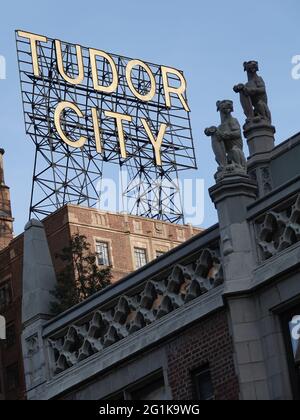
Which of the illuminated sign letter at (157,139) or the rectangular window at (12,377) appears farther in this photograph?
the rectangular window at (12,377)

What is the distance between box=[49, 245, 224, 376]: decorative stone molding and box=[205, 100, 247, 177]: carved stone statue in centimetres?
Answer: 155

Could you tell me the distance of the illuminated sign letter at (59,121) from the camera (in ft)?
291

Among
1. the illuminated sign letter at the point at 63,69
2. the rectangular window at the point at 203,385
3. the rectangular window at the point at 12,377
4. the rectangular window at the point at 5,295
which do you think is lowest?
the rectangular window at the point at 203,385

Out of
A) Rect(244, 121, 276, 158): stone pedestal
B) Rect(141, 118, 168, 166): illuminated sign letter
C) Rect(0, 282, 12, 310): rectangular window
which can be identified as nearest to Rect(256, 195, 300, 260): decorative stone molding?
Rect(244, 121, 276, 158): stone pedestal

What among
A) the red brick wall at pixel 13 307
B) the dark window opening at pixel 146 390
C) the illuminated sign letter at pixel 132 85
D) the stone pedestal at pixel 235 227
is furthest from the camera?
the illuminated sign letter at pixel 132 85

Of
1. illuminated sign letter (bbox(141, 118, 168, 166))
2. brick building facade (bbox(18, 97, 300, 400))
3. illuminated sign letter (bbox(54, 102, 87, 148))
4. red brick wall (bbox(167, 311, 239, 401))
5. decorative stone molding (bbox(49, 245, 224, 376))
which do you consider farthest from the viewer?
illuminated sign letter (bbox(141, 118, 168, 166))

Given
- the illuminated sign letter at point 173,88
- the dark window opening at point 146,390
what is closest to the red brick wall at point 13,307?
the illuminated sign letter at point 173,88

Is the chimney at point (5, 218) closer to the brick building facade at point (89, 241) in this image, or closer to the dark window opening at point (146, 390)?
the brick building facade at point (89, 241)

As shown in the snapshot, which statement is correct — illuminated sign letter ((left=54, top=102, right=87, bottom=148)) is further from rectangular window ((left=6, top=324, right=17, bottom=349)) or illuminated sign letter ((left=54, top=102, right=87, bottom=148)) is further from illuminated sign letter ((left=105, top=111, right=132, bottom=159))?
rectangular window ((left=6, top=324, right=17, bottom=349))

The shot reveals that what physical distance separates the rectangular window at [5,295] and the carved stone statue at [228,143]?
75952mm

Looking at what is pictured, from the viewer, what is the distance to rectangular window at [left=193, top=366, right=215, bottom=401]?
2377cm

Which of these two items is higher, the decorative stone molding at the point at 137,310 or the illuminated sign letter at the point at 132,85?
the illuminated sign letter at the point at 132,85

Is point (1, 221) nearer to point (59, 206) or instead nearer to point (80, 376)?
point (59, 206)
